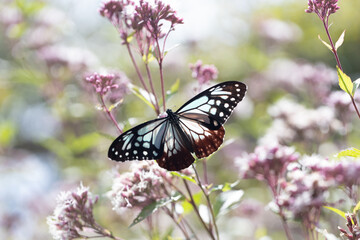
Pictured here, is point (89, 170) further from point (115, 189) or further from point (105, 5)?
point (105, 5)

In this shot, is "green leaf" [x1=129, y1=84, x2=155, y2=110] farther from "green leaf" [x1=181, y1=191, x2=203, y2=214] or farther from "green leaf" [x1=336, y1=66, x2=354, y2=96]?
"green leaf" [x1=336, y1=66, x2=354, y2=96]

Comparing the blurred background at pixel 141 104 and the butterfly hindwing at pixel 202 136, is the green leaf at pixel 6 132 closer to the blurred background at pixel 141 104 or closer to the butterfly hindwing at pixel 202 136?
the blurred background at pixel 141 104

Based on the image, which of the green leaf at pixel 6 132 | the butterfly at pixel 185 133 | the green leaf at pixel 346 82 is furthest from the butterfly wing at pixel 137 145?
the green leaf at pixel 6 132

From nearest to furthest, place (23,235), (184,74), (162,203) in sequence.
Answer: (162,203)
(23,235)
(184,74)

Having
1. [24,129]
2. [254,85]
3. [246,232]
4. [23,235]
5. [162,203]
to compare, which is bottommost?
[246,232]

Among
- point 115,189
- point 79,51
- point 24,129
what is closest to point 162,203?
point 115,189

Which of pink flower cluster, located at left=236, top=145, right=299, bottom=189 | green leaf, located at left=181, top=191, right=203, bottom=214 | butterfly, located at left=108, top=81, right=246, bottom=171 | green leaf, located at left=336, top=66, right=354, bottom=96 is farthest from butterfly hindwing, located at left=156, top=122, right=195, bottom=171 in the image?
green leaf, located at left=336, top=66, right=354, bottom=96

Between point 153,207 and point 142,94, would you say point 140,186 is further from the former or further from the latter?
Result: point 142,94

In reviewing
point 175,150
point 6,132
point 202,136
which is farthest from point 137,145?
point 6,132
